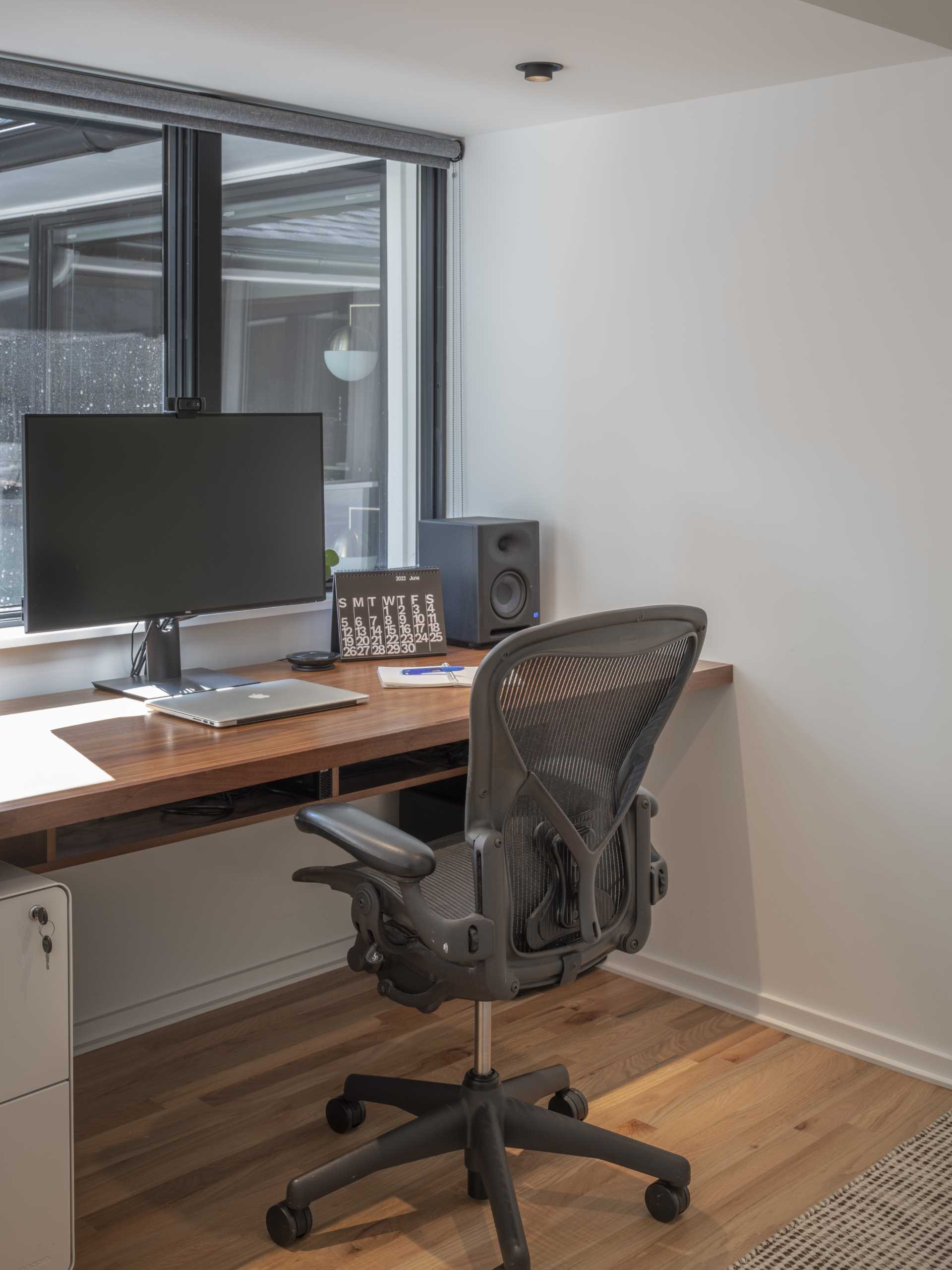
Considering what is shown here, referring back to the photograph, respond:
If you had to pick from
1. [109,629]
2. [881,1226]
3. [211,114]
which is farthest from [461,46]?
[881,1226]

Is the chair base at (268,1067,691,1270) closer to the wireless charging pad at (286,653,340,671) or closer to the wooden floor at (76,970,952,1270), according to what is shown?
the wooden floor at (76,970,952,1270)

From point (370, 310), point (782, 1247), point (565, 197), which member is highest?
point (565, 197)

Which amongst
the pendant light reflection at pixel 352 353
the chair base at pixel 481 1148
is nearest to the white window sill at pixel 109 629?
the pendant light reflection at pixel 352 353

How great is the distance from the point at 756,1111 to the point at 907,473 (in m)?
1.33

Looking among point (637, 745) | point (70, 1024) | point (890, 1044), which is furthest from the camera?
point (890, 1044)

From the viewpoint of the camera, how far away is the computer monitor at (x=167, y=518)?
7.98ft

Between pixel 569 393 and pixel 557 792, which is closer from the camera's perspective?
pixel 557 792

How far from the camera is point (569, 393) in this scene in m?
3.21

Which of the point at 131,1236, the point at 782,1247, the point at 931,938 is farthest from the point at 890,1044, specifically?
the point at 131,1236

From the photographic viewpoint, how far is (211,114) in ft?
9.16

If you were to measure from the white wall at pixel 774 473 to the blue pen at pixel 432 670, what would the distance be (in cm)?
54

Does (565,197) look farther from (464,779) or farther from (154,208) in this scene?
(464,779)

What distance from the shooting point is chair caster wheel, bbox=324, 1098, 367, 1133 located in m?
2.46

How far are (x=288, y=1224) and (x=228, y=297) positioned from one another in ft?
6.62
